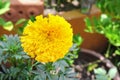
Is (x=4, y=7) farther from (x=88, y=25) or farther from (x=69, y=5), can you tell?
(x=69, y=5)

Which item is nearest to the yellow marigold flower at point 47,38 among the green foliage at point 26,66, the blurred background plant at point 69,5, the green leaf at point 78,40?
the green foliage at point 26,66

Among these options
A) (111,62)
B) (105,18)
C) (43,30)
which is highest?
(43,30)

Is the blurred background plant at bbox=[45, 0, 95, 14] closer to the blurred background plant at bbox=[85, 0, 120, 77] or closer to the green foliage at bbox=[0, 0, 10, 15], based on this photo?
the blurred background plant at bbox=[85, 0, 120, 77]

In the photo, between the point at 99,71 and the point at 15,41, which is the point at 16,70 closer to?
the point at 15,41

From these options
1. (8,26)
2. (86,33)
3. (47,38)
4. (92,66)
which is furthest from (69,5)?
(47,38)

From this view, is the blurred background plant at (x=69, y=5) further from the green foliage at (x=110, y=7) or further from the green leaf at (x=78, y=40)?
the green leaf at (x=78, y=40)

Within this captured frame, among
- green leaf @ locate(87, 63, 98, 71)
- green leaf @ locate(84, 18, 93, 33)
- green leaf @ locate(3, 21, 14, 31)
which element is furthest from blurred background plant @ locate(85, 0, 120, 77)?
green leaf @ locate(3, 21, 14, 31)

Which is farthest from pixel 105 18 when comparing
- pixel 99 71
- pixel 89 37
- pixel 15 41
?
pixel 15 41
